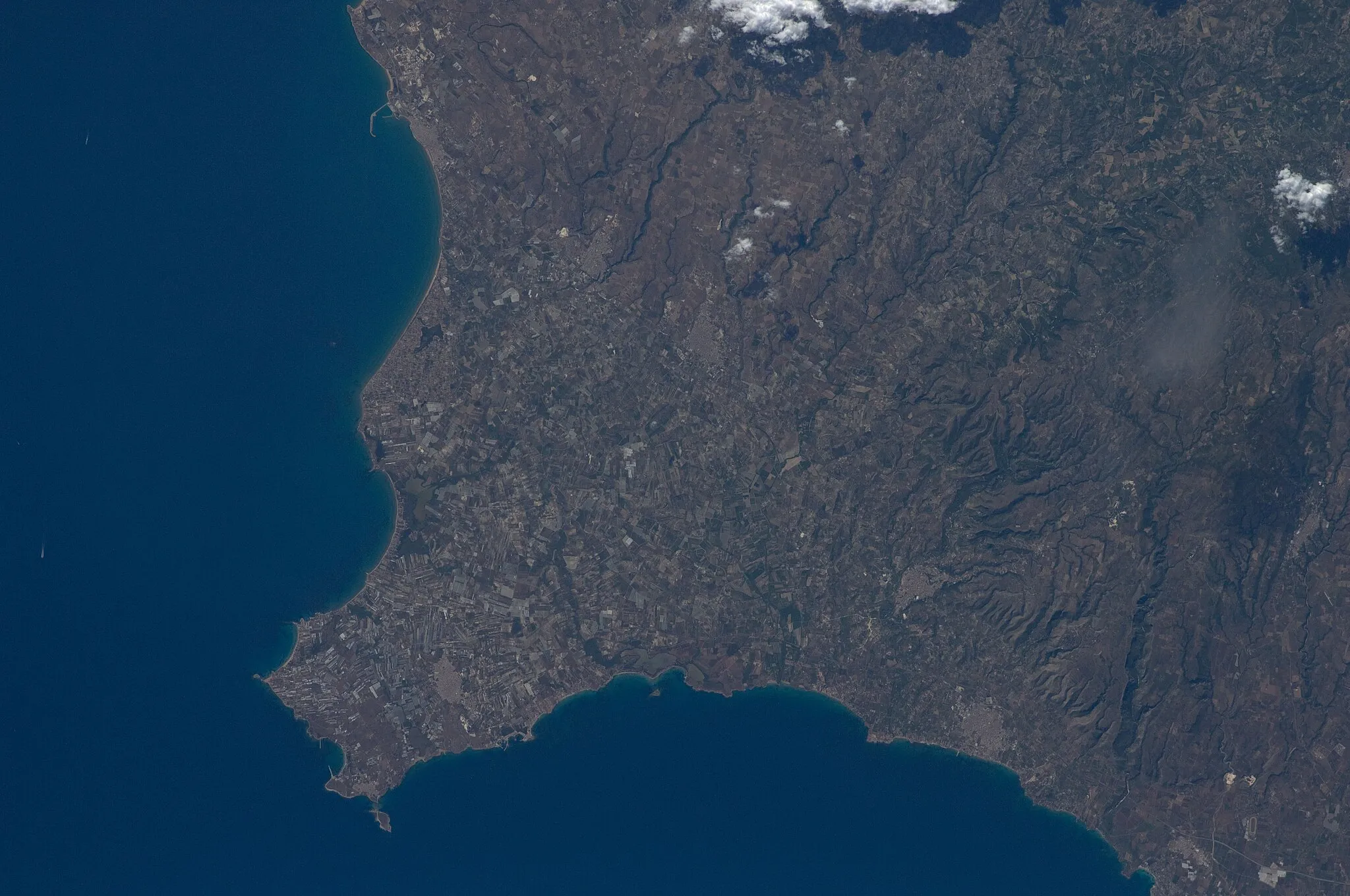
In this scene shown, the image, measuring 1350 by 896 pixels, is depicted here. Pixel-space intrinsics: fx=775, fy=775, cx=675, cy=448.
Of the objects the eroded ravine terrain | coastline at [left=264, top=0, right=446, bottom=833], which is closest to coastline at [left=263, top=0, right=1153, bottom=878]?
coastline at [left=264, top=0, right=446, bottom=833]

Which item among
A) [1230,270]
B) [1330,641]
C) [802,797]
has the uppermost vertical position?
[1230,270]

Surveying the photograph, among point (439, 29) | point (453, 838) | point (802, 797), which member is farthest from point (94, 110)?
point (802, 797)

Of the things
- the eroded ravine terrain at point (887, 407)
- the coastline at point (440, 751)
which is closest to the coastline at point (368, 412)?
Result: the coastline at point (440, 751)

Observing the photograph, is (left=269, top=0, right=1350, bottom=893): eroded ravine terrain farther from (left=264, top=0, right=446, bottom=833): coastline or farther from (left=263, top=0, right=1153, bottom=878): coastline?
(left=264, top=0, right=446, bottom=833): coastline

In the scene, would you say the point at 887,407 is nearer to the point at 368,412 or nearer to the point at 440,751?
the point at 368,412

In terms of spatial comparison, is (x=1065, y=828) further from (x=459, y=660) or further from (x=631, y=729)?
(x=459, y=660)

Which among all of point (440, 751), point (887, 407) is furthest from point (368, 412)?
point (887, 407)

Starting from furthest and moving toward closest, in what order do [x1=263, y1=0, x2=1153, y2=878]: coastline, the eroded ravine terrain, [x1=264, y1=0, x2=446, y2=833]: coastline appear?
[x1=263, y1=0, x2=1153, y2=878]: coastline, [x1=264, y1=0, x2=446, y2=833]: coastline, the eroded ravine terrain

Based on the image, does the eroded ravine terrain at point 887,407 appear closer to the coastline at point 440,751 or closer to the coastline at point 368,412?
the coastline at point 440,751

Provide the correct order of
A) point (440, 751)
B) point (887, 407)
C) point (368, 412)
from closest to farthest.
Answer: point (887, 407)
point (368, 412)
point (440, 751)
